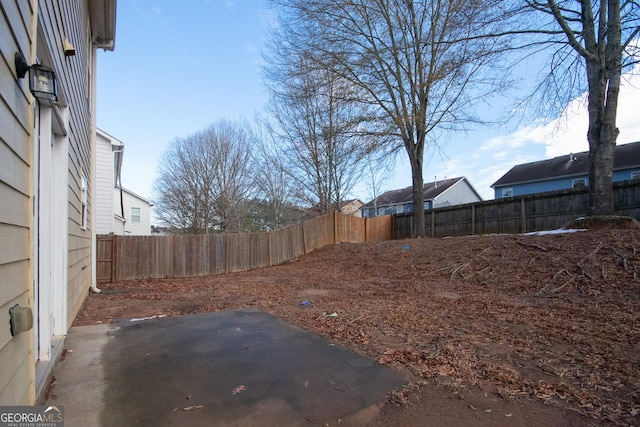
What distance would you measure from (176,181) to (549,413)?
26731 mm

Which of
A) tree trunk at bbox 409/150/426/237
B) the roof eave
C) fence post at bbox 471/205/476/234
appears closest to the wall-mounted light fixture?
the roof eave

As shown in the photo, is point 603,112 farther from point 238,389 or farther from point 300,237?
point 300,237

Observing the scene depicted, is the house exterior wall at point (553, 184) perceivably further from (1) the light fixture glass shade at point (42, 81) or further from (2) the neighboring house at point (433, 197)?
(1) the light fixture glass shade at point (42, 81)

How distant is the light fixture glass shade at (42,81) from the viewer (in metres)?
2.22

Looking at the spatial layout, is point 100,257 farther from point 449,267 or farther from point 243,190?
point 243,190

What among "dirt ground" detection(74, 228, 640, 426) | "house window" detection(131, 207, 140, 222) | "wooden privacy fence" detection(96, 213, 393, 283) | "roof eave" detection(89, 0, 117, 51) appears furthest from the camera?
"house window" detection(131, 207, 140, 222)

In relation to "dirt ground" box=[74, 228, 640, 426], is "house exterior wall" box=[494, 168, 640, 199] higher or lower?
higher

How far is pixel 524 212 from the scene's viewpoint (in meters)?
13.3

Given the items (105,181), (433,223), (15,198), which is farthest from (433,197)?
(15,198)

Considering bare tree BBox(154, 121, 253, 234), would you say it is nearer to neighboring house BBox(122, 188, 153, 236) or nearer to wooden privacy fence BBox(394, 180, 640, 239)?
neighboring house BBox(122, 188, 153, 236)

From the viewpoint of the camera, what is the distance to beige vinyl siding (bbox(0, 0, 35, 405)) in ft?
5.48

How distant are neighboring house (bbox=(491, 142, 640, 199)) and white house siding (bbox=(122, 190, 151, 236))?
2631 centimetres

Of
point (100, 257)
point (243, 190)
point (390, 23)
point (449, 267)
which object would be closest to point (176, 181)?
point (243, 190)

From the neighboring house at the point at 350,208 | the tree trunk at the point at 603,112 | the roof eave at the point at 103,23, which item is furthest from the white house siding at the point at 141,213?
the tree trunk at the point at 603,112
